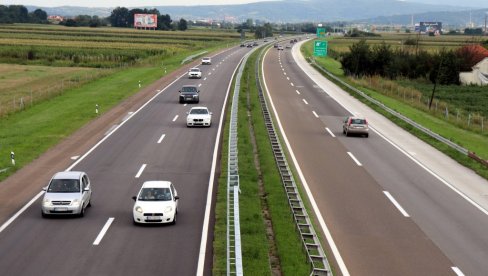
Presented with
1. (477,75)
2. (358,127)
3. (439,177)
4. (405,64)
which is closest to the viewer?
(439,177)

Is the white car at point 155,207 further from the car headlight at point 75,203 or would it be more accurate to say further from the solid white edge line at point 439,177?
the solid white edge line at point 439,177

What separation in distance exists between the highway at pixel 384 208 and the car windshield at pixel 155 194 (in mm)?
5098

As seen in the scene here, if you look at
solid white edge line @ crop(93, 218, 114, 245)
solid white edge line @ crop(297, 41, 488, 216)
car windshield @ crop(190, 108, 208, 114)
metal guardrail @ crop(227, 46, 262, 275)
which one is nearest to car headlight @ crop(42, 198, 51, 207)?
solid white edge line @ crop(93, 218, 114, 245)

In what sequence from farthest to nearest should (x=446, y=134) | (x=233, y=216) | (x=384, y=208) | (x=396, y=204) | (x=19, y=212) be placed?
(x=446, y=134)
(x=396, y=204)
(x=384, y=208)
(x=19, y=212)
(x=233, y=216)

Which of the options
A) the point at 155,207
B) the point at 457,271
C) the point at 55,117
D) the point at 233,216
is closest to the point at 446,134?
the point at 55,117

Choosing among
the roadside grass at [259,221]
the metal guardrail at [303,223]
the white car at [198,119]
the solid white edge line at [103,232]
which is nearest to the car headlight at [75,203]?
the solid white edge line at [103,232]

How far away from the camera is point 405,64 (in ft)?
334

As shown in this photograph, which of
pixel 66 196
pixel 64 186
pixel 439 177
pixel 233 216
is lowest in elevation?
pixel 439 177

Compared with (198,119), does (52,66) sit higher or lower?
higher

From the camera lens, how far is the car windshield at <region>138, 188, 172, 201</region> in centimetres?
2284

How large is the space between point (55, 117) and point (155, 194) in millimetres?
26753

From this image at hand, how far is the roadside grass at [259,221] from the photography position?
706 inches

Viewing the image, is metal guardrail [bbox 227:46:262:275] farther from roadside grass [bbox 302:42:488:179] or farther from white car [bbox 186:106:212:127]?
roadside grass [bbox 302:42:488:179]

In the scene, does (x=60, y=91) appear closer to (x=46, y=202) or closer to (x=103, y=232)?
(x=46, y=202)
